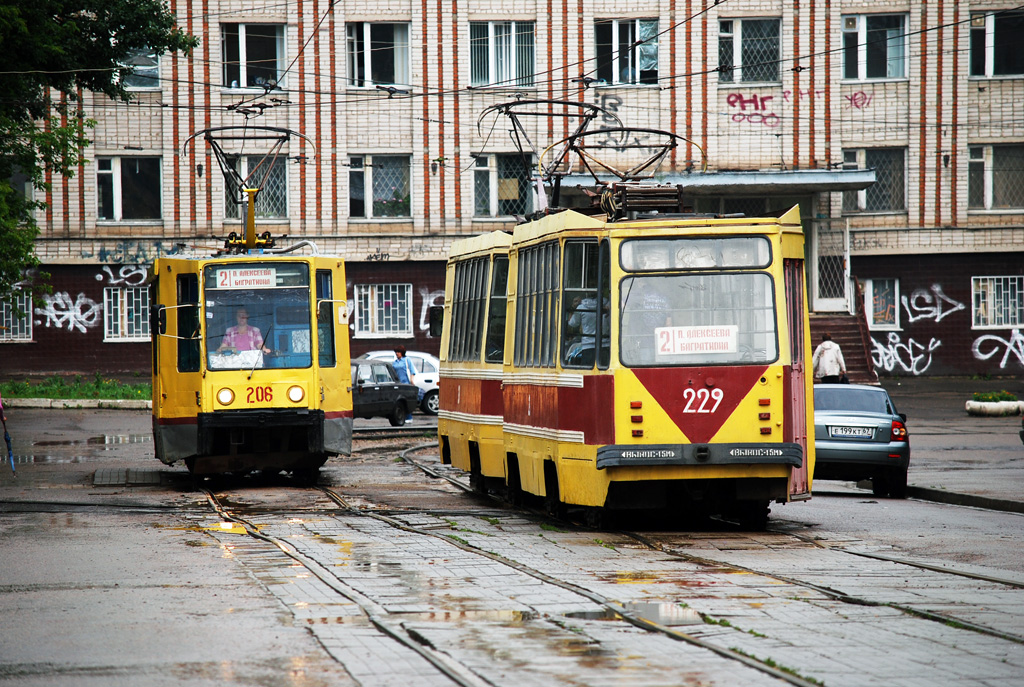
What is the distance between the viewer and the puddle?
26.5ft

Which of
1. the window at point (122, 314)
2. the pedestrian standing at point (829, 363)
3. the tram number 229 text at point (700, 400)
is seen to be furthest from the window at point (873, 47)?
the tram number 229 text at point (700, 400)

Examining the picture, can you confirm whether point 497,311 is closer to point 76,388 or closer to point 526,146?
point 76,388

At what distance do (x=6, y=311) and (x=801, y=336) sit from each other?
110ft

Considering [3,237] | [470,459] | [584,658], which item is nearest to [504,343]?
[470,459]

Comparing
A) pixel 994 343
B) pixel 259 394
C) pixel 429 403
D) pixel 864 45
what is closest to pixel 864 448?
pixel 259 394

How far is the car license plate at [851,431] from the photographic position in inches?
724

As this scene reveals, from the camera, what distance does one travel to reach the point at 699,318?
12.7 metres

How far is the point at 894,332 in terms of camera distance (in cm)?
4128

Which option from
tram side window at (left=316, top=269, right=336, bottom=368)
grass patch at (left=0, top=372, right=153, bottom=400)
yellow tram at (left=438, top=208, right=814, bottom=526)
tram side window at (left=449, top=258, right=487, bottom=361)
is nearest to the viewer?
yellow tram at (left=438, top=208, right=814, bottom=526)

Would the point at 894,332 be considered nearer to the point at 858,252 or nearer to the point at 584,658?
the point at 858,252

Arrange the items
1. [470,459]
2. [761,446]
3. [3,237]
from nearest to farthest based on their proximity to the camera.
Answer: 1. [761,446]
2. [470,459]
3. [3,237]

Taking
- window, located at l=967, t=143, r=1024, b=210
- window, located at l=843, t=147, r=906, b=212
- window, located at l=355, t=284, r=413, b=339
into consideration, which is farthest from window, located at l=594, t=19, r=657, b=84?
window, located at l=967, t=143, r=1024, b=210

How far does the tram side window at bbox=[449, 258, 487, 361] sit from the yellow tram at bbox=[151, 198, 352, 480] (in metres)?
1.56

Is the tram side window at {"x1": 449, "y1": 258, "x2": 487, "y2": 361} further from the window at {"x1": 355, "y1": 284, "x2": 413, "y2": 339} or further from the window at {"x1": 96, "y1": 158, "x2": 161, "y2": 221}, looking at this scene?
the window at {"x1": 96, "y1": 158, "x2": 161, "y2": 221}
